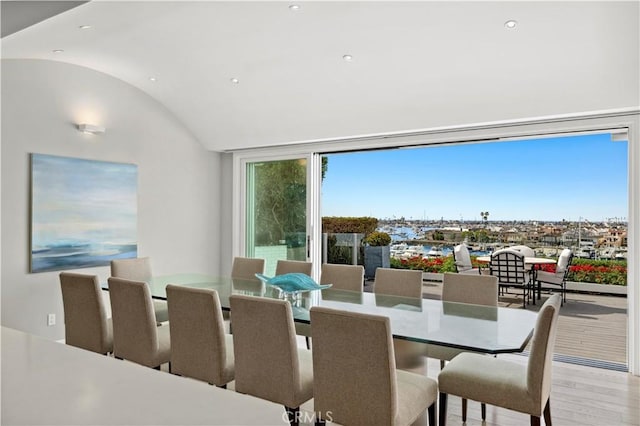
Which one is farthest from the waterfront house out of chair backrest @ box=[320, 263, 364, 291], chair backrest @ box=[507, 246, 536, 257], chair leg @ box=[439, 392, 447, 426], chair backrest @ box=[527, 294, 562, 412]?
chair backrest @ box=[507, 246, 536, 257]

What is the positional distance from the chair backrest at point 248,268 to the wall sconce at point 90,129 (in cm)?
206

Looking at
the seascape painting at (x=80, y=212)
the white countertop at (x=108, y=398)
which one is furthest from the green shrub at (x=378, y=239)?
the white countertop at (x=108, y=398)

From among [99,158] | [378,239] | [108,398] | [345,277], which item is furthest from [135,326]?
[378,239]

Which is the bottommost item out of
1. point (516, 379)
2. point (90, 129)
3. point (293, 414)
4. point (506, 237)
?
point (293, 414)

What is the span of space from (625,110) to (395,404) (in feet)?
11.0

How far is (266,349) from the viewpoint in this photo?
230 cm

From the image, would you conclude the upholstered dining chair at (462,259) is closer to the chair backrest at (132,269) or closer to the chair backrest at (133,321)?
the chair backrest at (132,269)

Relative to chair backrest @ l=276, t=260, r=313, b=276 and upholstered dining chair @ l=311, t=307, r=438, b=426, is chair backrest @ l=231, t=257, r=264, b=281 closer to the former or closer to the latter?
chair backrest @ l=276, t=260, r=313, b=276

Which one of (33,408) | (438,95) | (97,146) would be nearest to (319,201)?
(438,95)

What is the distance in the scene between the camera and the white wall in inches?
162

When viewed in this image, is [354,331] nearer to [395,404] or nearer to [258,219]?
[395,404]

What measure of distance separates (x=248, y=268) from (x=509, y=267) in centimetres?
405

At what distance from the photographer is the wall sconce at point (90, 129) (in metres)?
4.61

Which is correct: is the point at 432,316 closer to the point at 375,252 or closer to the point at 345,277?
the point at 345,277
